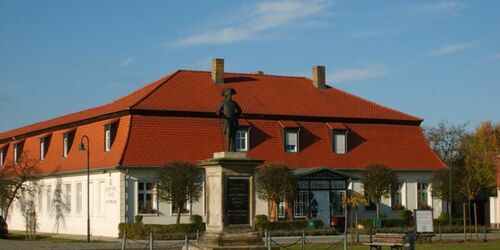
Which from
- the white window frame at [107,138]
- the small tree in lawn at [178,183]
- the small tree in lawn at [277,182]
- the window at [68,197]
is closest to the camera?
the small tree in lawn at [178,183]

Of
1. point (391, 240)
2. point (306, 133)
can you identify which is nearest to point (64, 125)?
point (306, 133)

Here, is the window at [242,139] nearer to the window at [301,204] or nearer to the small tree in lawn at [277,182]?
the small tree in lawn at [277,182]

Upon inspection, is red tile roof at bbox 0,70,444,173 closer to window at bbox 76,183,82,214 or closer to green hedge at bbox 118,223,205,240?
window at bbox 76,183,82,214

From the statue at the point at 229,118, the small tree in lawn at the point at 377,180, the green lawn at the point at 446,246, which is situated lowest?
the green lawn at the point at 446,246

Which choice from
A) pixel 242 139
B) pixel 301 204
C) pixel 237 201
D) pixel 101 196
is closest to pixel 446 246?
pixel 237 201

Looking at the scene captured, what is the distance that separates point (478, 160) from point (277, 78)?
1498cm

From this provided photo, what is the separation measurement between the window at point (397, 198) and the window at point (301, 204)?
672 centimetres

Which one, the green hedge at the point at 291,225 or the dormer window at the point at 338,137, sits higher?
the dormer window at the point at 338,137

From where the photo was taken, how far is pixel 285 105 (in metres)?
59.6

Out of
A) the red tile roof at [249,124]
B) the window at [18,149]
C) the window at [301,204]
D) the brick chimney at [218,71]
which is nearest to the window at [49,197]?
the red tile roof at [249,124]

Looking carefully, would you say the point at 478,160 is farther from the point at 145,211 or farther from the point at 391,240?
the point at 391,240

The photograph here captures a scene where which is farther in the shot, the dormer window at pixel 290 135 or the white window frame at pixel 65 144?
the white window frame at pixel 65 144

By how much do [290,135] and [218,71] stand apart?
616 centimetres

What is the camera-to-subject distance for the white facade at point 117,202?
52.2 m
